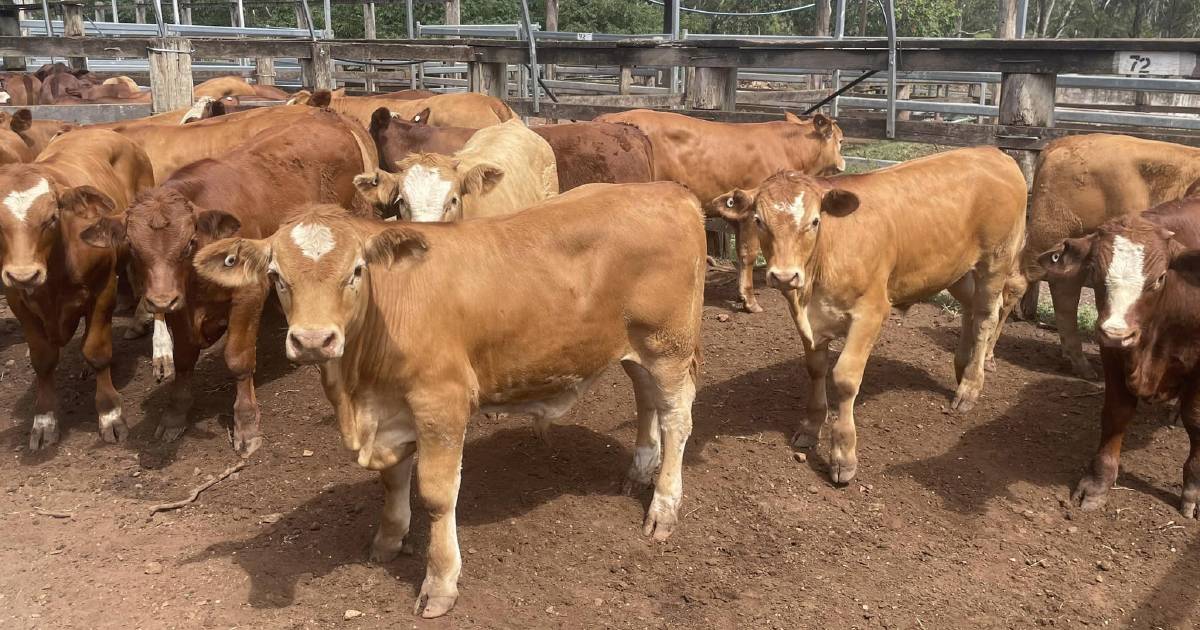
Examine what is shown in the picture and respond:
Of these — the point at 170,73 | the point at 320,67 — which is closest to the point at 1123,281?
the point at 320,67

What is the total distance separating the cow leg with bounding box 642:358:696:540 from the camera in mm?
5457

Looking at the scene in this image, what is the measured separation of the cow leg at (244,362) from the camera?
6.55m

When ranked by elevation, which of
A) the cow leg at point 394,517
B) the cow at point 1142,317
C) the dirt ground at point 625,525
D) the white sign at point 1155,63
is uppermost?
the white sign at point 1155,63

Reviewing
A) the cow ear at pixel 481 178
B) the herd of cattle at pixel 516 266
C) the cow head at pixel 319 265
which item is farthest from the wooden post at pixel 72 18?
the cow head at pixel 319 265

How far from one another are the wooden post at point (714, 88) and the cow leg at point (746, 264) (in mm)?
2114

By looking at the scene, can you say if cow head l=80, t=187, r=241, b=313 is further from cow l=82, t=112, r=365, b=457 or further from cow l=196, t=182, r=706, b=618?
cow l=196, t=182, r=706, b=618

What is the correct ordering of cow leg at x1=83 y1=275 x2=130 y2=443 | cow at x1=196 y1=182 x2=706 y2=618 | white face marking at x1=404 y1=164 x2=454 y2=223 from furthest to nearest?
cow leg at x1=83 y1=275 x2=130 y2=443 → white face marking at x1=404 y1=164 x2=454 y2=223 → cow at x1=196 y1=182 x2=706 y2=618

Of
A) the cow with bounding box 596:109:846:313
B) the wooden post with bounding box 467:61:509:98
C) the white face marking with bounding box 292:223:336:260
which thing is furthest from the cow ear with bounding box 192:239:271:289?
the wooden post with bounding box 467:61:509:98

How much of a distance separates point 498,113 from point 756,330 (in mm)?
4189

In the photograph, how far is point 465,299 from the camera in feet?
15.5

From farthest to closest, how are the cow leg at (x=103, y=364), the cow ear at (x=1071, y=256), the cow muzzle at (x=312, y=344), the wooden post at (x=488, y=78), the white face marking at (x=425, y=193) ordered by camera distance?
the wooden post at (x=488, y=78), the cow leg at (x=103, y=364), the white face marking at (x=425, y=193), the cow ear at (x=1071, y=256), the cow muzzle at (x=312, y=344)

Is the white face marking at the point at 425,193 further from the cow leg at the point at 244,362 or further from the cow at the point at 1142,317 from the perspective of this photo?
the cow at the point at 1142,317

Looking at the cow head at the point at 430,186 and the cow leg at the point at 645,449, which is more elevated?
the cow head at the point at 430,186

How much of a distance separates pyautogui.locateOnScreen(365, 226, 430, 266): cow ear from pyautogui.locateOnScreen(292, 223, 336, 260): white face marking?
0.63ft
